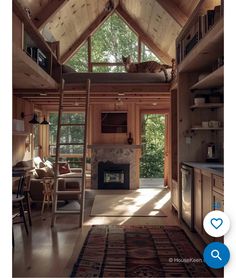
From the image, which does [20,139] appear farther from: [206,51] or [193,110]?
[206,51]

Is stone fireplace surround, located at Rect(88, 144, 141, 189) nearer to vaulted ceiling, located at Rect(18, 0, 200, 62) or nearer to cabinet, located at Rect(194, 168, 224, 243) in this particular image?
vaulted ceiling, located at Rect(18, 0, 200, 62)

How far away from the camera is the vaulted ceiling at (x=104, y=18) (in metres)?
5.06

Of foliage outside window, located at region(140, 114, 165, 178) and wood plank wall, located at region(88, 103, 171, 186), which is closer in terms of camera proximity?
A: wood plank wall, located at region(88, 103, 171, 186)

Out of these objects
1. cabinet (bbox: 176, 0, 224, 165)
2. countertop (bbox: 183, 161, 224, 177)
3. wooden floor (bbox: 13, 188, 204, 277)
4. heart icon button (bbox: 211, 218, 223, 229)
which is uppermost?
cabinet (bbox: 176, 0, 224, 165)

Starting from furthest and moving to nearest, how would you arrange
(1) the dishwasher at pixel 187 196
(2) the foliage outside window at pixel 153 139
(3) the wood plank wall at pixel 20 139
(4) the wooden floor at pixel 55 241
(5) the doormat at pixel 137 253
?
1. (2) the foliage outside window at pixel 153 139
2. (3) the wood plank wall at pixel 20 139
3. (1) the dishwasher at pixel 187 196
4. (4) the wooden floor at pixel 55 241
5. (5) the doormat at pixel 137 253

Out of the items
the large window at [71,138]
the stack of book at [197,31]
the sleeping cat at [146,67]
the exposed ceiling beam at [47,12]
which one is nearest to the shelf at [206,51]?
the stack of book at [197,31]

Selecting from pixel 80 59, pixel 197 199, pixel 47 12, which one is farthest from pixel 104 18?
pixel 197 199

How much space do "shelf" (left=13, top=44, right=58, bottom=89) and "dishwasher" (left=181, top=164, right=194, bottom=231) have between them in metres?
2.41

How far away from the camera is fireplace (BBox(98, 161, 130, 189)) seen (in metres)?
7.57

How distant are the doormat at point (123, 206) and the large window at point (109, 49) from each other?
352 centimetres

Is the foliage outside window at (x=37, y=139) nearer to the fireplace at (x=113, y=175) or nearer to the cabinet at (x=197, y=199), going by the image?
the fireplace at (x=113, y=175)

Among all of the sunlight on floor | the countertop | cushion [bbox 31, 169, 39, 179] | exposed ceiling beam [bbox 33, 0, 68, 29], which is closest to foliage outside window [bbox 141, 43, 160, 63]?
exposed ceiling beam [bbox 33, 0, 68, 29]

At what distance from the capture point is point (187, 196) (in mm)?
→ 3818
